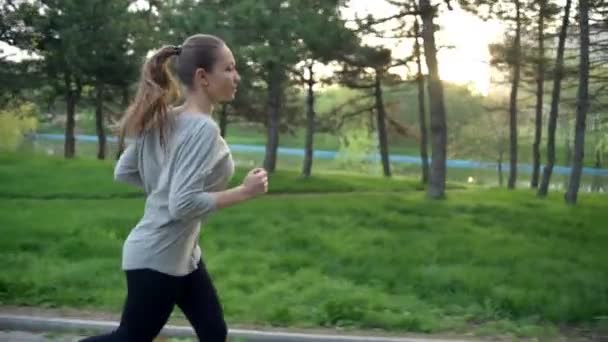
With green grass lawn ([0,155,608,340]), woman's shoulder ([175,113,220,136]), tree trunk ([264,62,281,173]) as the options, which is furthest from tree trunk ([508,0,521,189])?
woman's shoulder ([175,113,220,136])

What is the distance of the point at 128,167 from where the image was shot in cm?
321

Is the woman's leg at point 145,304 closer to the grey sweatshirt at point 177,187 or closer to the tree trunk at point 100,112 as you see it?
the grey sweatshirt at point 177,187

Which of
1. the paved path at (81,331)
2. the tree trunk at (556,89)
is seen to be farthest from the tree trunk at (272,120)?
the paved path at (81,331)

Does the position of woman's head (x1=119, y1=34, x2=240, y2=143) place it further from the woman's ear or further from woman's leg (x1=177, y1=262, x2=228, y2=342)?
woman's leg (x1=177, y1=262, x2=228, y2=342)

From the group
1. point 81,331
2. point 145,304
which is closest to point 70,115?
point 81,331

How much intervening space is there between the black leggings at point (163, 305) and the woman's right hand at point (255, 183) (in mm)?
451

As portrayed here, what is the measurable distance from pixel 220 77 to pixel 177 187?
466mm

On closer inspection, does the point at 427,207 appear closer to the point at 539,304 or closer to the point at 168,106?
the point at 539,304

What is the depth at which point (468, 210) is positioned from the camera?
49.5ft

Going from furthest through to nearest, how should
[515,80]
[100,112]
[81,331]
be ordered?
[100,112] < [515,80] < [81,331]

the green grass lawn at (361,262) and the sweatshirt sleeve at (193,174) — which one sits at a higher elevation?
the sweatshirt sleeve at (193,174)

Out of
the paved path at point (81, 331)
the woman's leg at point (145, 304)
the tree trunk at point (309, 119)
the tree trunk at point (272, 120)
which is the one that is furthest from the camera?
the tree trunk at point (309, 119)

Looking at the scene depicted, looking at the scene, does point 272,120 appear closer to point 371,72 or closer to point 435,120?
point 371,72

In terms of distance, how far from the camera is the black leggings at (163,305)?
119 inches
